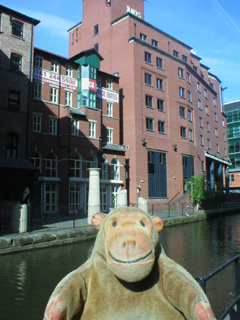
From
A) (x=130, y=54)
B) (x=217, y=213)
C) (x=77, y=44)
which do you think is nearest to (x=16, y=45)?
(x=130, y=54)

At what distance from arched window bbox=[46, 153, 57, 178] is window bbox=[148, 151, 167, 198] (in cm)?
1160

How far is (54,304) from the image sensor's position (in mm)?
1937

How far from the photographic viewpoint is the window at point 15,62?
25.8 metres

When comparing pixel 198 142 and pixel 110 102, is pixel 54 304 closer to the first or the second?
pixel 110 102

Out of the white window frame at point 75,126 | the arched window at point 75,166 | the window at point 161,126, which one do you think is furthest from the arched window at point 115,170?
the window at point 161,126

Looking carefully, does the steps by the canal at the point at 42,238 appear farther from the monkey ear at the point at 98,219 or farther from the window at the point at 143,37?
the window at the point at 143,37

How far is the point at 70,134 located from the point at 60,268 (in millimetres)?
20740

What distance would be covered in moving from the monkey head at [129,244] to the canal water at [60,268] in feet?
15.9

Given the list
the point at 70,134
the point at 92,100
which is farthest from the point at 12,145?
the point at 92,100

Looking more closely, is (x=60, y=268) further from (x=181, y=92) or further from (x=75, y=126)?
(x=181, y=92)

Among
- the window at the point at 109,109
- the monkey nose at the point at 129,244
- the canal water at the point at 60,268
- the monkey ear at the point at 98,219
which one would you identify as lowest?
the canal water at the point at 60,268

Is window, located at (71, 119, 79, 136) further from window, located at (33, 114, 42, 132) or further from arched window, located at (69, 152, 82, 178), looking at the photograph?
window, located at (33, 114, 42, 132)

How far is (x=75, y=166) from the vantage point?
30016 millimetres

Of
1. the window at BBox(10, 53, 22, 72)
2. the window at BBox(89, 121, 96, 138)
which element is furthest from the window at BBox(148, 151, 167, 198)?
the window at BBox(10, 53, 22, 72)
